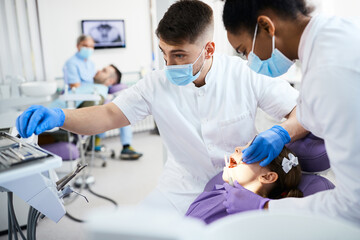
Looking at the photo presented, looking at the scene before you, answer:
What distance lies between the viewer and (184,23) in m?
1.32

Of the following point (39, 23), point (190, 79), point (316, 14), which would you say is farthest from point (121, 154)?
point (316, 14)

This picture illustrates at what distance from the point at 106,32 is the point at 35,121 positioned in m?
3.49

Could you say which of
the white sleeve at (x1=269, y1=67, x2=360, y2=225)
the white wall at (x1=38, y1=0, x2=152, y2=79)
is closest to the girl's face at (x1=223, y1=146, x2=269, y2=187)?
the white sleeve at (x1=269, y1=67, x2=360, y2=225)

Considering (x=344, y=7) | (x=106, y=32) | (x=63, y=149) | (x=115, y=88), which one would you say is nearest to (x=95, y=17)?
(x=106, y=32)

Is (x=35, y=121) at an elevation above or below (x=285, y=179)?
above

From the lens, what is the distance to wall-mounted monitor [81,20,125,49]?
13.9 feet

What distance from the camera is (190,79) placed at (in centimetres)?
142

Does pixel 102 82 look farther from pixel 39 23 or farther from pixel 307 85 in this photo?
pixel 307 85

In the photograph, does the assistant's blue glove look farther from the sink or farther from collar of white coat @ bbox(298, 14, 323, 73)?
the sink

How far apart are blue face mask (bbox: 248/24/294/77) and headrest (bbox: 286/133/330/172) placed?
0.47 m

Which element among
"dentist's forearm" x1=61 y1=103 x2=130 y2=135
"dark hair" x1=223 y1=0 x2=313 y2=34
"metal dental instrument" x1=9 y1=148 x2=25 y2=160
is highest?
"dark hair" x1=223 y1=0 x2=313 y2=34

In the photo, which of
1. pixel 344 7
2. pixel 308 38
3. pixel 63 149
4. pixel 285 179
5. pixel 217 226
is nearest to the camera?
pixel 217 226

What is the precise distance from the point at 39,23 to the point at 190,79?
122 inches

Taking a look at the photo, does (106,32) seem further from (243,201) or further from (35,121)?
(243,201)
